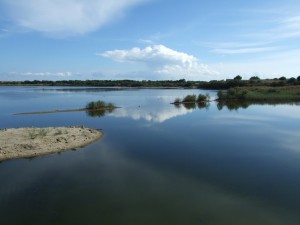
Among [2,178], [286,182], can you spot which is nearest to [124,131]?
[2,178]

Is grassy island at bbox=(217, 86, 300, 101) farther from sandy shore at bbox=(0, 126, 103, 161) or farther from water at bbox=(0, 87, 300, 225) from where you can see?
sandy shore at bbox=(0, 126, 103, 161)

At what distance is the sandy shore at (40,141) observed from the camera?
1464cm

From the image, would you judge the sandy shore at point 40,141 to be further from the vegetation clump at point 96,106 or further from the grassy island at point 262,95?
the grassy island at point 262,95

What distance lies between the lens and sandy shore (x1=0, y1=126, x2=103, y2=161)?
1464 cm

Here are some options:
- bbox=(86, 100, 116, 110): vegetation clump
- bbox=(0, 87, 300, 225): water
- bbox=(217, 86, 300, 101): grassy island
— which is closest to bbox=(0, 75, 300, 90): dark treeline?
bbox=(217, 86, 300, 101): grassy island

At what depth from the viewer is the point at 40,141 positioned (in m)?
16.2

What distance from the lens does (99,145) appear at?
16672mm

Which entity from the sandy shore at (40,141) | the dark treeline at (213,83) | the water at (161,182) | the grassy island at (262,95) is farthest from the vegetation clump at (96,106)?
A: the dark treeline at (213,83)

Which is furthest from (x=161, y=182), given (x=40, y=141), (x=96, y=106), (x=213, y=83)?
(x=213, y=83)

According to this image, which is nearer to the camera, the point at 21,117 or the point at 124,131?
the point at 124,131

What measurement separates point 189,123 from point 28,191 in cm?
1603

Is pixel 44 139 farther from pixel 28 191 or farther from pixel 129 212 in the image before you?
pixel 129 212

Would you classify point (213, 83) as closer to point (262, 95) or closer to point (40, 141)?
point (262, 95)

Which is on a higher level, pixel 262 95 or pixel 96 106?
pixel 262 95
